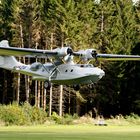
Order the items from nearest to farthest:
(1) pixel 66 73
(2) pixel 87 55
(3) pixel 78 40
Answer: (1) pixel 66 73 < (2) pixel 87 55 < (3) pixel 78 40

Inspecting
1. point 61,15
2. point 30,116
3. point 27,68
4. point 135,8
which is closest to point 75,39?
point 61,15

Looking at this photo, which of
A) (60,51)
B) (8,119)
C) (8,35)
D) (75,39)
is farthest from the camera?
(8,35)

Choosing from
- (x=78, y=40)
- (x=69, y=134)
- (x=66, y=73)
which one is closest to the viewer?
(x=69, y=134)

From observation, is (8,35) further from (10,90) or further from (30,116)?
(30,116)

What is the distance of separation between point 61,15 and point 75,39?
361 cm

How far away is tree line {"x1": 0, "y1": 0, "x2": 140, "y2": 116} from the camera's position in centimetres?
8519

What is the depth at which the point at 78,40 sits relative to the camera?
8531 centimetres

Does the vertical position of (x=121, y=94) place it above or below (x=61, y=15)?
below

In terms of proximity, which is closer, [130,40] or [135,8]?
[130,40]

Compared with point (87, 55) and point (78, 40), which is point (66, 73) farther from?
point (78, 40)

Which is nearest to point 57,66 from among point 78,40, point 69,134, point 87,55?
point 87,55

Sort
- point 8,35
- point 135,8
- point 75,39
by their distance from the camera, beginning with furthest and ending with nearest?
point 135,8
point 8,35
point 75,39

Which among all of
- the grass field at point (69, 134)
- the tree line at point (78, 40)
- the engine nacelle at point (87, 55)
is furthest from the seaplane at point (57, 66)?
the tree line at point (78, 40)

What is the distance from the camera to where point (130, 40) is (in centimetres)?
8850
